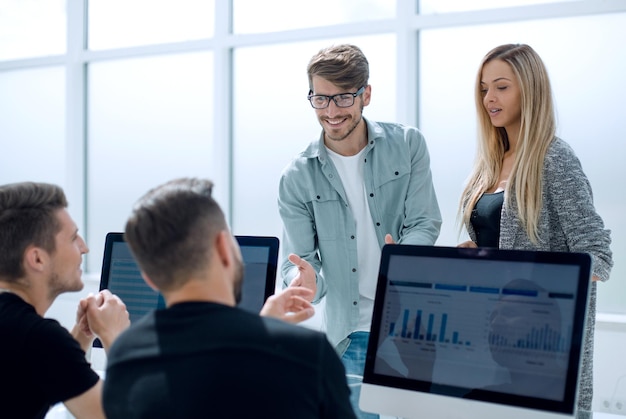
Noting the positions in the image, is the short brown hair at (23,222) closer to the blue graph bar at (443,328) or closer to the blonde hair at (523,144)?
the blue graph bar at (443,328)

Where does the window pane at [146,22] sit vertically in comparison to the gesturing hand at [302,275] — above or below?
above

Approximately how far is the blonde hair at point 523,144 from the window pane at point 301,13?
213cm

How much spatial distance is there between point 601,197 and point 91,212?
3.71 m

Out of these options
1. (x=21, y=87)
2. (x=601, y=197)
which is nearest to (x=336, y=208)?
(x=601, y=197)

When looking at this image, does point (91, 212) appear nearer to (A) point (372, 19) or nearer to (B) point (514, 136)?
(A) point (372, 19)

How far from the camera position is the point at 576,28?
13.0ft

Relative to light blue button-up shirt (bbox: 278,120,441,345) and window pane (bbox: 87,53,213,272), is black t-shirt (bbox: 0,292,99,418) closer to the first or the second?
light blue button-up shirt (bbox: 278,120,441,345)

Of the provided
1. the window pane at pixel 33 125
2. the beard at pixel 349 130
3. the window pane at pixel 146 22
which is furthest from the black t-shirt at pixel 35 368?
the window pane at pixel 33 125

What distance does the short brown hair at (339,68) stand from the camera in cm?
256

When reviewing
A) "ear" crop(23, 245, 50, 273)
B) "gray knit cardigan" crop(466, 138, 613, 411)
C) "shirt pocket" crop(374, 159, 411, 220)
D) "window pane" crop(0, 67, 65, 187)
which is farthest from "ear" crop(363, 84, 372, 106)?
"window pane" crop(0, 67, 65, 187)

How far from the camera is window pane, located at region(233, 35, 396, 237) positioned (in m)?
4.86

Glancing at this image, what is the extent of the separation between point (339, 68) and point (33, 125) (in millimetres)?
4194

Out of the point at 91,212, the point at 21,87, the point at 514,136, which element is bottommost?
the point at 91,212

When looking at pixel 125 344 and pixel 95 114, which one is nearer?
pixel 125 344
